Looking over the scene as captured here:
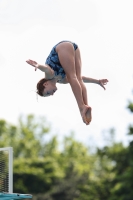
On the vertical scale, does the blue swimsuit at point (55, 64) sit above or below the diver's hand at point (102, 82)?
above

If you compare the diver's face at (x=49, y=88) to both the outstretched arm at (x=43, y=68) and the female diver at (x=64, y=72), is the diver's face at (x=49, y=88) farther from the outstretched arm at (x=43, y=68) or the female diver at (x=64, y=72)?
the outstretched arm at (x=43, y=68)

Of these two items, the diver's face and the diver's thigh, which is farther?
the diver's thigh

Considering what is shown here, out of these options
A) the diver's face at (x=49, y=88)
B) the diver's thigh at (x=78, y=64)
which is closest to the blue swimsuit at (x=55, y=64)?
the diver's face at (x=49, y=88)

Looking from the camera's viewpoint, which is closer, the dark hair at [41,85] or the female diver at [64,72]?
the female diver at [64,72]

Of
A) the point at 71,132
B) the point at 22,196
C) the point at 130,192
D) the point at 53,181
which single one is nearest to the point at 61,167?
the point at 53,181

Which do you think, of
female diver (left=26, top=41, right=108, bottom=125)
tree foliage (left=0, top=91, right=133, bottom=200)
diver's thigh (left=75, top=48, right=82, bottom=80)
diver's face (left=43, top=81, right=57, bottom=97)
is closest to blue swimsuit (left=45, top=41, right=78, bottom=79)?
female diver (left=26, top=41, right=108, bottom=125)

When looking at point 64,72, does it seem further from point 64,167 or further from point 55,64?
point 64,167

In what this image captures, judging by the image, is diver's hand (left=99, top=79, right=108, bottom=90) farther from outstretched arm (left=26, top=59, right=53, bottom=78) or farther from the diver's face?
outstretched arm (left=26, top=59, right=53, bottom=78)

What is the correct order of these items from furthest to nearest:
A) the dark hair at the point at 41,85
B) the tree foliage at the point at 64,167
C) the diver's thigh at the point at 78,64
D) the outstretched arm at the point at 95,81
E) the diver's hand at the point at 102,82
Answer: the tree foliage at the point at 64,167 < the diver's hand at the point at 102,82 < the outstretched arm at the point at 95,81 < the diver's thigh at the point at 78,64 < the dark hair at the point at 41,85

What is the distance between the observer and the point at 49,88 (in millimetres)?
10711

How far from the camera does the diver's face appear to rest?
10711 mm

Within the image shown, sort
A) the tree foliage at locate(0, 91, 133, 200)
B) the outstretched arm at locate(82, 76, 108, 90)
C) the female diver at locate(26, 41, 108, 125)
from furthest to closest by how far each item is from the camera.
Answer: the tree foliage at locate(0, 91, 133, 200), the outstretched arm at locate(82, 76, 108, 90), the female diver at locate(26, 41, 108, 125)

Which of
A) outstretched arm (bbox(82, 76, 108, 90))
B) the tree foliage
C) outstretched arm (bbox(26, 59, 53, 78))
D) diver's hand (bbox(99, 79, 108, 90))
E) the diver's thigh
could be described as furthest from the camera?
the tree foliage

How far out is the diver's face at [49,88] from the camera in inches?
422
